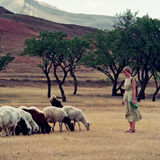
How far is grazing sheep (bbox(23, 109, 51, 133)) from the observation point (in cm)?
1711

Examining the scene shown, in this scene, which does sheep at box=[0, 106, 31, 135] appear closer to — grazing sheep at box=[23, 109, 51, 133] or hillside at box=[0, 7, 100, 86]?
grazing sheep at box=[23, 109, 51, 133]

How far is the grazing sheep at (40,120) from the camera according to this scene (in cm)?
1711

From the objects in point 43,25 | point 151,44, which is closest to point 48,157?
point 151,44

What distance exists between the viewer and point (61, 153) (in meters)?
11.6

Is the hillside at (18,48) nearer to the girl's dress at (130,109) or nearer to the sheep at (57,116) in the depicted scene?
the sheep at (57,116)

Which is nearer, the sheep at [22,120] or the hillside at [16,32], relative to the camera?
the sheep at [22,120]

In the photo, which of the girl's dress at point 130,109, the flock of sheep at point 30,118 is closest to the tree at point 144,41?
the flock of sheep at point 30,118

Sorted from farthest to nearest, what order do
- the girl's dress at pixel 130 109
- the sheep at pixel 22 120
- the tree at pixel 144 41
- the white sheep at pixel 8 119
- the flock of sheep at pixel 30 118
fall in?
the tree at pixel 144 41
the girl's dress at pixel 130 109
the sheep at pixel 22 120
the flock of sheep at pixel 30 118
the white sheep at pixel 8 119

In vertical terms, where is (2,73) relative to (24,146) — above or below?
below

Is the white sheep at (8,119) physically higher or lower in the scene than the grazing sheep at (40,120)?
higher

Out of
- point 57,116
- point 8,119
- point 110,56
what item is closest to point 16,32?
point 110,56

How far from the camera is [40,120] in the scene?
17.4 meters

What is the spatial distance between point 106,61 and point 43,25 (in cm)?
12921

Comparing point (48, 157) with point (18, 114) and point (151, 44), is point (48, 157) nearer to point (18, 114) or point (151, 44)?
point (18, 114)
